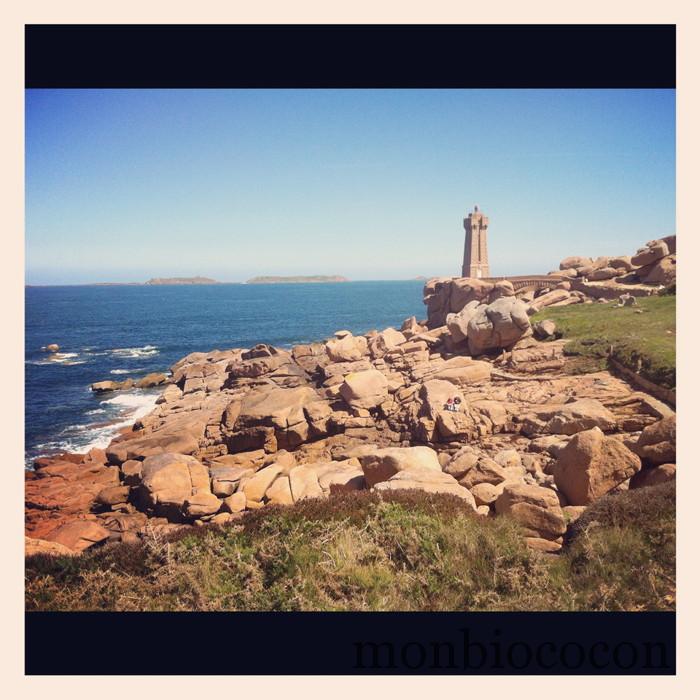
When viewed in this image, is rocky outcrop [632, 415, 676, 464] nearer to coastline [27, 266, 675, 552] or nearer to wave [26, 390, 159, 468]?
coastline [27, 266, 675, 552]

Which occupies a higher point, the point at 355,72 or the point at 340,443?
the point at 355,72

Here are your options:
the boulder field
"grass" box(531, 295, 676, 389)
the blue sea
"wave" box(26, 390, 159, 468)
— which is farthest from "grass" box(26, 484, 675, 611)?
the boulder field

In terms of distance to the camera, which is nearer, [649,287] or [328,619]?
[328,619]

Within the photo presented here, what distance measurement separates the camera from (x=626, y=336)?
46.9 feet

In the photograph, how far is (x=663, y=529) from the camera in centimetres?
552

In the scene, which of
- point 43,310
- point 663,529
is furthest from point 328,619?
point 43,310

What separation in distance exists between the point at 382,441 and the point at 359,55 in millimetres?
11933

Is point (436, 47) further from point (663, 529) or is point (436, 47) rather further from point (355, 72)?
point (663, 529)

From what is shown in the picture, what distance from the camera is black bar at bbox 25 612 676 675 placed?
504cm

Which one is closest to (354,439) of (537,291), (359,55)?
(359,55)

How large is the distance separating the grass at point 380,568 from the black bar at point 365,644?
0.53ft

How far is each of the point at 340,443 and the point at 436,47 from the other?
485 inches

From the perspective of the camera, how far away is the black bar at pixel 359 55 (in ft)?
18.3

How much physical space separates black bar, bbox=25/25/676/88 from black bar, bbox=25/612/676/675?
7.41 metres
